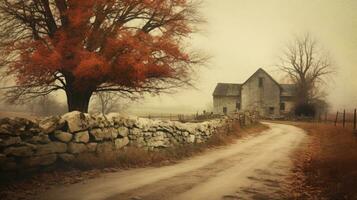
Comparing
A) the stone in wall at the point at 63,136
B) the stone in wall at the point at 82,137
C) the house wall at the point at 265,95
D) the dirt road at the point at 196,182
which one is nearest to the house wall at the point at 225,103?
the house wall at the point at 265,95

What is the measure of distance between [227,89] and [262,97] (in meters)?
5.96

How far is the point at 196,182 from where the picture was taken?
802 centimetres

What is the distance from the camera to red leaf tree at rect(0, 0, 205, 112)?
11828 mm

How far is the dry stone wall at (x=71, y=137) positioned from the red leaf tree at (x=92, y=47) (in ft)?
9.21

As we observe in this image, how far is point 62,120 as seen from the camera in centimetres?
842

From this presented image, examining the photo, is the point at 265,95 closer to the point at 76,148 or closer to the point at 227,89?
the point at 227,89

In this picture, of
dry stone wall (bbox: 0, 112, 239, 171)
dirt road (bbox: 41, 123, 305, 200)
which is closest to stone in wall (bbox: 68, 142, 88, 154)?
dry stone wall (bbox: 0, 112, 239, 171)

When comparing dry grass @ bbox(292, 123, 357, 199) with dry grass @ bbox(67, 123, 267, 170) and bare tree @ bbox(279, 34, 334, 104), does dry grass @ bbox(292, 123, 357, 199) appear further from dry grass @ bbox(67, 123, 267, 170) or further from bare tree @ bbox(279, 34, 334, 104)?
bare tree @ bbox(279, 34, 334, 104)

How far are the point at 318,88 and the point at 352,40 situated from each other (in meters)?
35.8

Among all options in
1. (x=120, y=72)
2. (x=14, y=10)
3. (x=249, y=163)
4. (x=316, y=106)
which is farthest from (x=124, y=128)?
(x=316, y=106)

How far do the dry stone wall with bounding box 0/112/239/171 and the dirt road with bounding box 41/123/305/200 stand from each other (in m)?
1.16

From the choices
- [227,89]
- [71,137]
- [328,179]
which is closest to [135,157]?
[71,137]

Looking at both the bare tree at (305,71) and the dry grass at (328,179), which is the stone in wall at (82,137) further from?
the bare tree at (305,71)

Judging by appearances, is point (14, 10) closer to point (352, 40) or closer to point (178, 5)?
point (178, 5)
